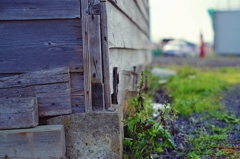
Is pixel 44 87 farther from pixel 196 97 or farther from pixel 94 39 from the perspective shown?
pixel 196 97

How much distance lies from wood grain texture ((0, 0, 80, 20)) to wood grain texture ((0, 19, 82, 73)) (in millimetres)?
39

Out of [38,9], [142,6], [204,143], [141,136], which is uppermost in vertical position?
[142,6]

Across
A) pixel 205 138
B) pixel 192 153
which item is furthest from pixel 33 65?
pixel 205 138

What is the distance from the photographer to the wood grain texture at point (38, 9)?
2367 millimetres

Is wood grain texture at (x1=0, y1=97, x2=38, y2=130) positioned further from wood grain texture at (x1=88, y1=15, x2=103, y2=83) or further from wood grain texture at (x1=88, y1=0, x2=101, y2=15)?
wood grain texture at (x1=88, y1=0, x2=101, y2=15)

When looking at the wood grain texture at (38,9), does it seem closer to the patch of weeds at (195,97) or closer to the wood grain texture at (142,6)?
the patch of weeds at (195,97)

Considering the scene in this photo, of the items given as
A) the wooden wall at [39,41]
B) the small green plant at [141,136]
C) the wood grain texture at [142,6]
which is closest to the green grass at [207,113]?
the small green plant at [141,136]

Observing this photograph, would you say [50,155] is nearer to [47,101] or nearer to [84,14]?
[47,101]

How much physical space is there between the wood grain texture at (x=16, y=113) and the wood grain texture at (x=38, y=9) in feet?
1.73

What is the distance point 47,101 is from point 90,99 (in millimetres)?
273

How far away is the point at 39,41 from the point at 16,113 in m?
0.48

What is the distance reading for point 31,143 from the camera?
7.41 ft

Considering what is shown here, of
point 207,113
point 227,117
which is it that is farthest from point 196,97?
point 227,117

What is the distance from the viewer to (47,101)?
7.89 feet
